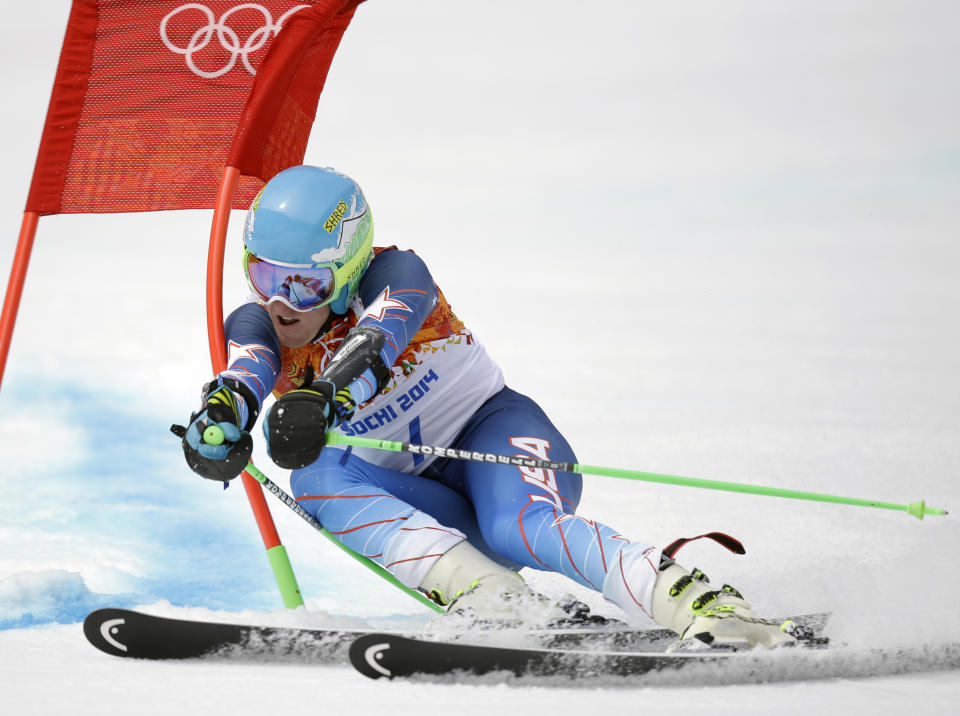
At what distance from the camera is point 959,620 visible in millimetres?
2090

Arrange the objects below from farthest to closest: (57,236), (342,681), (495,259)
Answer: (57,236) → (495,259) → (342,681)

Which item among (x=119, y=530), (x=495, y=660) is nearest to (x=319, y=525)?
(x=495, y=660)

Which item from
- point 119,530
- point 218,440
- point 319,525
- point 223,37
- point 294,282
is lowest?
point 119,530

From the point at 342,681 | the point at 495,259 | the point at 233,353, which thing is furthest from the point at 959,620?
the point at 495,259

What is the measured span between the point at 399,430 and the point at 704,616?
90 centimetres

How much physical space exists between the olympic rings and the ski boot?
1.83 m

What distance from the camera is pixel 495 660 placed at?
1888mm

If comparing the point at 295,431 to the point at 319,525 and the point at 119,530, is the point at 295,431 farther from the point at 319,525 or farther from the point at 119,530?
the point at 119,530

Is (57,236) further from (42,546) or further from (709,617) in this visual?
(709,617)

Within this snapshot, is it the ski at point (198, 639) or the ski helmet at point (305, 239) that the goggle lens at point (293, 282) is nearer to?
the ski helmet at point (305, 239)

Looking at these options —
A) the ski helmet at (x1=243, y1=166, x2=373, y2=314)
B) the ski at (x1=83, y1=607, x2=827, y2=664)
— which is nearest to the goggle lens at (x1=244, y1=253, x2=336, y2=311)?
the ski helmet at (x1=243, y1=166, x2=373, y2=314)

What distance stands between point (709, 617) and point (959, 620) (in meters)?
0.49

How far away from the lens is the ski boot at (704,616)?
6.44ft

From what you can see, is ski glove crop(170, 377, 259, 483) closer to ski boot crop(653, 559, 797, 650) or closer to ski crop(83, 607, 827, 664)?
ski crop(83, 607, 827, 664)
